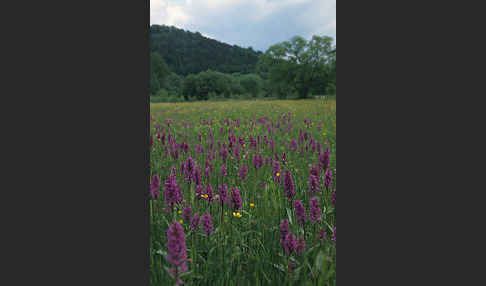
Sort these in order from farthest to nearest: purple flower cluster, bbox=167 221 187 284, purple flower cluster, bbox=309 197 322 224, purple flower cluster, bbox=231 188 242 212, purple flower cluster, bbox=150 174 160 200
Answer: purple flower cluster, bbox=150 174 160 200, purple flower cluster, bbox=231 188 242 212, purple flower cluster, bbox=309 197 322 224, purple flower cluster, bbox=167 221 187 284

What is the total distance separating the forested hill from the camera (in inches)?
89.5

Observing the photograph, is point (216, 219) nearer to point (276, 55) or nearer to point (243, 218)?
point (243, 218)

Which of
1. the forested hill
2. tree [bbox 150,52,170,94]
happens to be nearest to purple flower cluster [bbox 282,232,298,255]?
tree [bbox 150,52,170,94]

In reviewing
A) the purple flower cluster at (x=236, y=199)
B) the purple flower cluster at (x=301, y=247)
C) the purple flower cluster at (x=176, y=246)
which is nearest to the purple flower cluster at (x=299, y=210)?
the purple flower cluster at (x=301, y=247)

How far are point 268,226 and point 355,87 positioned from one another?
1478 millimetres

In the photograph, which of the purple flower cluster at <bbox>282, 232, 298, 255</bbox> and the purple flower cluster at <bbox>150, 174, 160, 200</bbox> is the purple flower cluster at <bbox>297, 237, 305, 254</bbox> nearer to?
the purple flower cluster at <bbox>282, 232, 298, 255</bbox>

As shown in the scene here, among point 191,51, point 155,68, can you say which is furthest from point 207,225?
point 191,51

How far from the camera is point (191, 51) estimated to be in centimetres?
303

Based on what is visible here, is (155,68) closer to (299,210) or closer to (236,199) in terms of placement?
(236,199)

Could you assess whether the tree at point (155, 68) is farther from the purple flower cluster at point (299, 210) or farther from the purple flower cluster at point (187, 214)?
the purple flower cluster at point (299, 210)

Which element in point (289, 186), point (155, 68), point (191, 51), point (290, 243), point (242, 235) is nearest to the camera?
point (290, 243)

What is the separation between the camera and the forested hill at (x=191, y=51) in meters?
2.27

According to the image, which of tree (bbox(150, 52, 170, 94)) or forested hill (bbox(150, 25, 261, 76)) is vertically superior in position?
forested hill (bbox(150, 25, 261, 76))

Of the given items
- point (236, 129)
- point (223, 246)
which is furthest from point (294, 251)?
point (236, 129)
